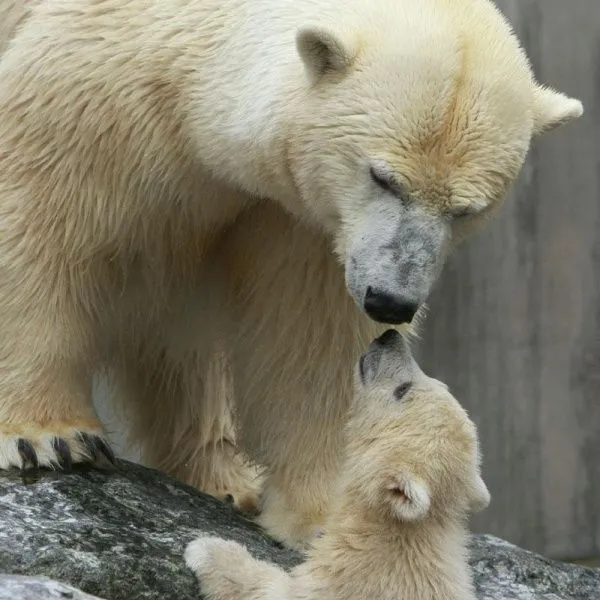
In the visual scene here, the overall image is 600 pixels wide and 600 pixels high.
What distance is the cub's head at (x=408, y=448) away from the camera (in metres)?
4.65

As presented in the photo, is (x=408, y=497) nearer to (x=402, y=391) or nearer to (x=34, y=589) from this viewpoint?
(x=402, y=391)

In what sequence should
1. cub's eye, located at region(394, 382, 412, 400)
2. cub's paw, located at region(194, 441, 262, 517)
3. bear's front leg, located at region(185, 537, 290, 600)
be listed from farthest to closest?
1. cub's paw, located at region(194, 441, 262, 517)
2. cub's eye, located at region(394, 382, 412, 400)
3. bear's front leg, located at region(185, 537, 290, 600)

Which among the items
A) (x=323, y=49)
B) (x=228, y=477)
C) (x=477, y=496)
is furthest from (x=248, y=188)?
(x=228, y=477)

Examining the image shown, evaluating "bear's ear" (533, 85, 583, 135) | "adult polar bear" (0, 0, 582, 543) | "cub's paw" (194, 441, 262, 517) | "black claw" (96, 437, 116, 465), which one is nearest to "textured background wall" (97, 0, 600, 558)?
"cub's paw" (194, 441, 262, 517)

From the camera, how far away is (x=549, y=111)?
5.07 metres

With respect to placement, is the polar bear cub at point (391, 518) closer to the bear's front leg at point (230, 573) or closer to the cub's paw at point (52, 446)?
the bear's front leg at point (230, 573)

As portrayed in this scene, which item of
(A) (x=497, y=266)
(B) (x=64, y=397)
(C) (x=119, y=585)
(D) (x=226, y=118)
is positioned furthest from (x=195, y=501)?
(A) (x=497, y=266)

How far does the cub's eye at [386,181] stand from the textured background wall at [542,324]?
356 centimetres

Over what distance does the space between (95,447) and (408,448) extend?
1.09 meters

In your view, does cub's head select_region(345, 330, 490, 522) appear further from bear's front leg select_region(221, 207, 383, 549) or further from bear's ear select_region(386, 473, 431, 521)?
bear's front leg select_region(221, 207, 383, 549)

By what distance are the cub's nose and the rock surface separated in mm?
911

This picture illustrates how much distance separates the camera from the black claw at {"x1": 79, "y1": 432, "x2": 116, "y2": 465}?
5.34m

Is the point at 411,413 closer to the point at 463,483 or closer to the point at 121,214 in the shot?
the point at 463,483

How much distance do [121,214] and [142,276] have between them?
1.00ft
